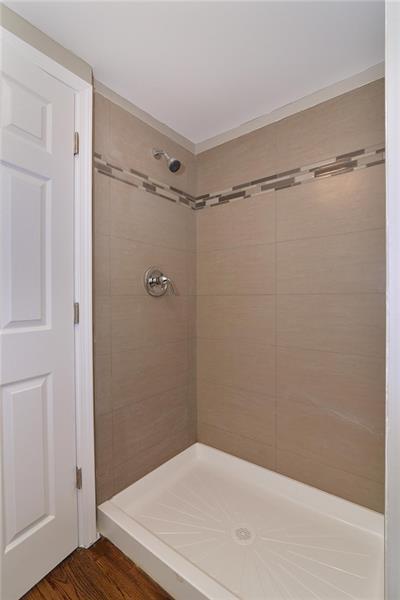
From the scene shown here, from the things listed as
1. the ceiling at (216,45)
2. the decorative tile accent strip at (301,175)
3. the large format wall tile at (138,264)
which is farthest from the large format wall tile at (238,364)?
the ceiling at (216,45)

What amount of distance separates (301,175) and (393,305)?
44.8 inches

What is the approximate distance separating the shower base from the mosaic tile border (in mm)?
1669

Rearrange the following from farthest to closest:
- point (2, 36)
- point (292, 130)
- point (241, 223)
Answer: point (241, 223)
point (292, 130)
point (2, 36)

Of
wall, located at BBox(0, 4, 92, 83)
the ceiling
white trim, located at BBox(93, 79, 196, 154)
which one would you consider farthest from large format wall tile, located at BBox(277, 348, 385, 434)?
wall, located at BBox(0, 4, 92, 83)

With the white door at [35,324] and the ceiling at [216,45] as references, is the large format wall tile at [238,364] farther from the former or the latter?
the ceiling at [216,45]

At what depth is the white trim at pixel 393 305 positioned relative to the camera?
2.10 ft

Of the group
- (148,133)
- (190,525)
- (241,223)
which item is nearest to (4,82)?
(148,133)

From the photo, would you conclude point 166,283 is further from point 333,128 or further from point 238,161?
point 333,128

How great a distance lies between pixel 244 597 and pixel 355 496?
28.0 inches

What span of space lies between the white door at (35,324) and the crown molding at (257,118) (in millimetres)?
361

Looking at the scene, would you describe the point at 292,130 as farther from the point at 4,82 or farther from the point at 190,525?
the point at 190,525

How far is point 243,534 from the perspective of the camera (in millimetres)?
1314

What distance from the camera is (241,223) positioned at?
176 cm

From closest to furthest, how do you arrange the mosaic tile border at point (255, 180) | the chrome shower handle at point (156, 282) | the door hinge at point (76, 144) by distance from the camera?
the door hinge at point (76, 144)
the mosaic tile border at point (255, 180)
the chrome shower handle at point (156, 282)
